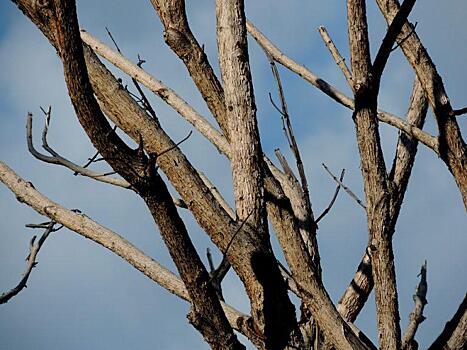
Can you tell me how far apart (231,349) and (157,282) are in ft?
3.69

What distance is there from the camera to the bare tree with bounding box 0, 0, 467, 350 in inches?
139

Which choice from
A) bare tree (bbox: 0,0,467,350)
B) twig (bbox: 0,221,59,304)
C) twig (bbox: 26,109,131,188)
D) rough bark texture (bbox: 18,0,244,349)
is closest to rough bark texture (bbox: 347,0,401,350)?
bare tree (bbox: 0,0,467,350)

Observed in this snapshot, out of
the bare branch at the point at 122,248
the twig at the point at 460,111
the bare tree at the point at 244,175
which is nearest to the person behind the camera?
the bare tree at the point at 244,175

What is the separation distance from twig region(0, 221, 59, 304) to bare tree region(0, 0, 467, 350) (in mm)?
12

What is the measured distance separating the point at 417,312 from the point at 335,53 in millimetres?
1798

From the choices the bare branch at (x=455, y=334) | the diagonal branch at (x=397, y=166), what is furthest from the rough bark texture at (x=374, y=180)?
the diagonal branch at (x=397, y=166)

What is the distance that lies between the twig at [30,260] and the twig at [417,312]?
228 centimetres

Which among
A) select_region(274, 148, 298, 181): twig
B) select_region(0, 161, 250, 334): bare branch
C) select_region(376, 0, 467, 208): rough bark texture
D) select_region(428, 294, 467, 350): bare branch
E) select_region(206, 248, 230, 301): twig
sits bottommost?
select_region(0, 161, 250, 334): bare branch

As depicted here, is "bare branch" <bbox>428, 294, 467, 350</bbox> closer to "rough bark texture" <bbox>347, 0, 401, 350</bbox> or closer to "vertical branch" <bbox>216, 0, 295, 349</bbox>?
"rough bark texture" <bbox>347, 0, 401, 350</bbox>

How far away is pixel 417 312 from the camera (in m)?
5.54

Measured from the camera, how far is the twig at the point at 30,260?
4.93m

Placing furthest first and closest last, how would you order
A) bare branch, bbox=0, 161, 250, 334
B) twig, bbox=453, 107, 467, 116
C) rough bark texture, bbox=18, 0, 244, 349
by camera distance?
twig, bbox=453, 107, 467, 116 → bare branch, bbox=0, 161, 250, 334 → rough bark texture, bbox=18, 0, 244, 349

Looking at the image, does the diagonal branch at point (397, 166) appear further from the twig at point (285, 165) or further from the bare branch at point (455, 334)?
the bare branch at point (455, 334)

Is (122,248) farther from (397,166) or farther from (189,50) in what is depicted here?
(397,166)
